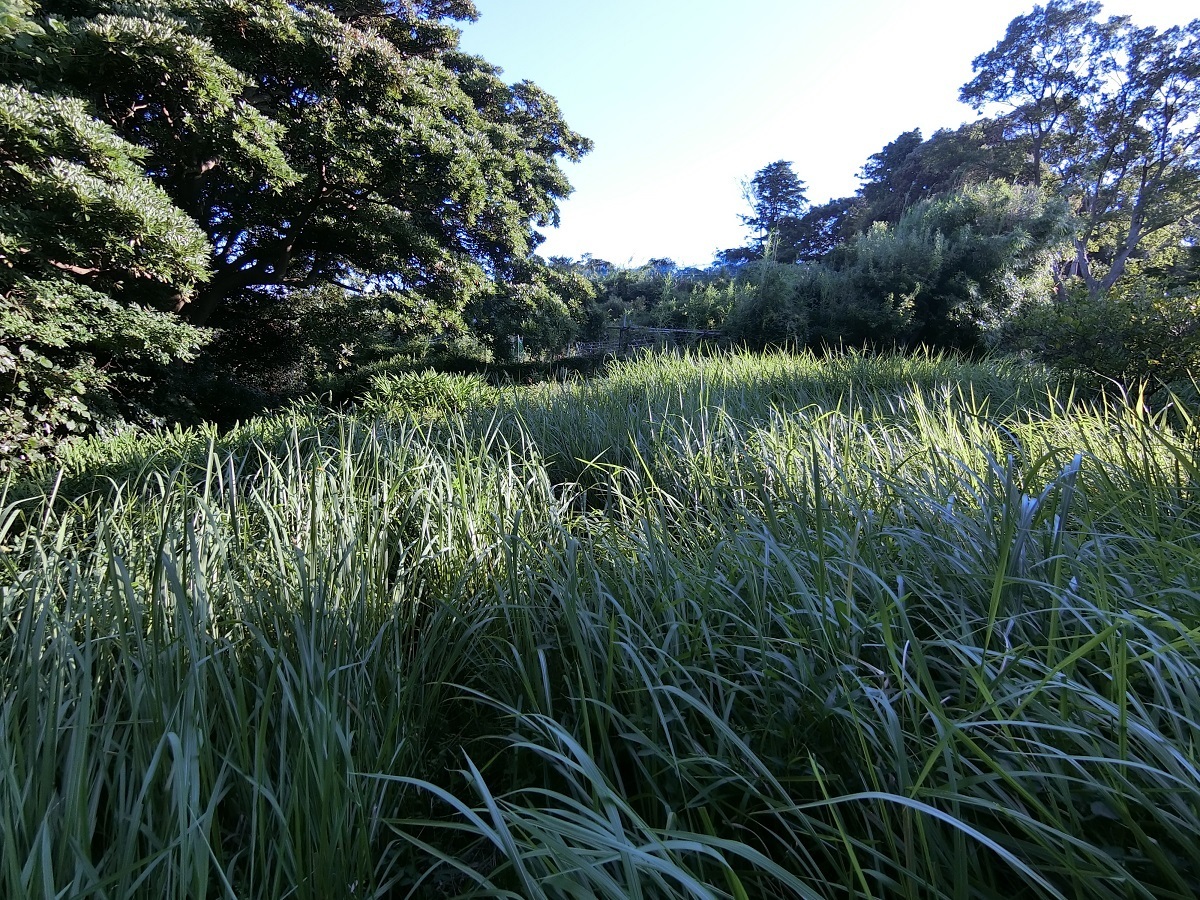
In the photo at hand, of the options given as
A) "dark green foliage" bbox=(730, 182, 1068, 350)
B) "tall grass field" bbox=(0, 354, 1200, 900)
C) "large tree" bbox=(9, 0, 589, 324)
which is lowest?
"tall grass field" bbox=(0, 354, 1200, 900)

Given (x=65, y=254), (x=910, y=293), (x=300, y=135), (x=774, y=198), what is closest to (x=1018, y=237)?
(x=910, y=293)

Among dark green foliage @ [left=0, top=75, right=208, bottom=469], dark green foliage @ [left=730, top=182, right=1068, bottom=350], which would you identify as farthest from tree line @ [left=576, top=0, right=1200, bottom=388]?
dark green foliage @ [left=0, top=75, right=208, bottom=469]

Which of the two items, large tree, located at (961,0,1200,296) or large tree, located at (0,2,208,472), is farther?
large tree, located at (961,0,1200,296)

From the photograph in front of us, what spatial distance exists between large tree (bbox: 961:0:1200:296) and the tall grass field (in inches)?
798

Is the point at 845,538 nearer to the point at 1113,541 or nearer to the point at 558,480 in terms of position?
the point at 1113,541

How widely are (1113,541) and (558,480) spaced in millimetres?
2296

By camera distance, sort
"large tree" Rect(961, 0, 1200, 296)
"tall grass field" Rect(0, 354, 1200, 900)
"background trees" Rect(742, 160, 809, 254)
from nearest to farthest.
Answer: "tall grass field" Rect(0, 354, 1200, 900), "large tree" Rect(961, 0, 1200, 296), "background trees" Rect(742, 160, 809, 254)

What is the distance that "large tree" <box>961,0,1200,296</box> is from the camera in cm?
1606

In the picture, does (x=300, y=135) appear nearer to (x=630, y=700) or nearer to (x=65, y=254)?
(x=65, y=254)

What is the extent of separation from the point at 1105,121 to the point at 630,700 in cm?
2520

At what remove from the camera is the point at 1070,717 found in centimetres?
76

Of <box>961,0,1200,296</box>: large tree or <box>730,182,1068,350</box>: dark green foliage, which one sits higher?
<box>961,0,1200,296</box>: large tree

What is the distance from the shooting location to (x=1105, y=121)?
17188mm

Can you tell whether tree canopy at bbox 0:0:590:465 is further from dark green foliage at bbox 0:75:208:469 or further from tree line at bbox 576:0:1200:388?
tree line at bbox 576:0:1200:388
